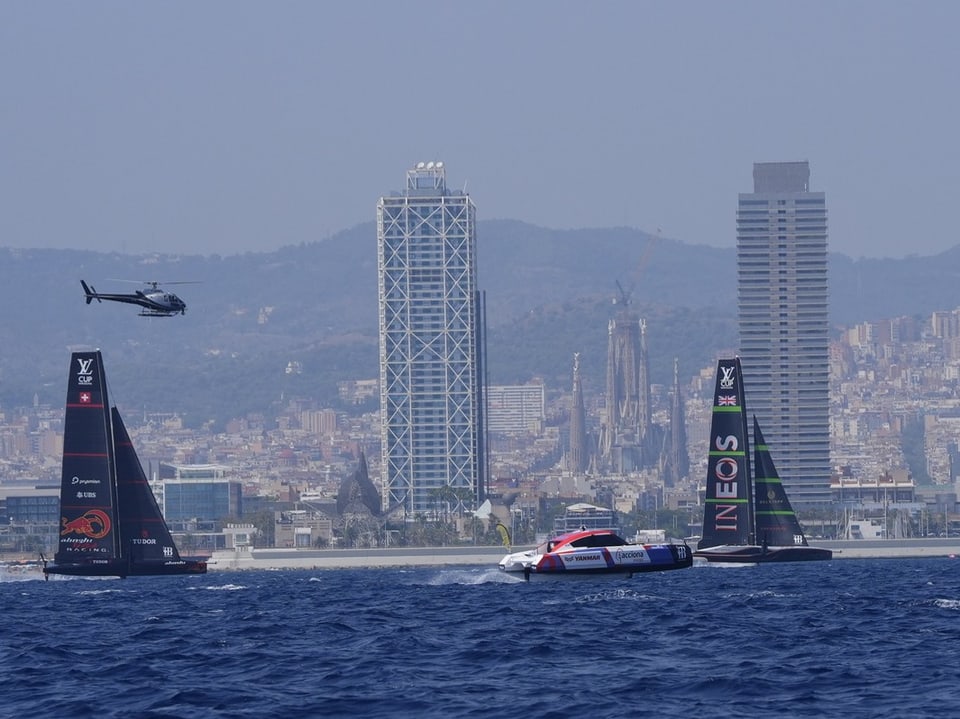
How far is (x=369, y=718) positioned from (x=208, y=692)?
4977mm

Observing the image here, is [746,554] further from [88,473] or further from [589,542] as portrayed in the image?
[88,473]

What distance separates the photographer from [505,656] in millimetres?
49375

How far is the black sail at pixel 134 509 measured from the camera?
342ft

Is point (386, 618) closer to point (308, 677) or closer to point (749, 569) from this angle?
point (308, 677)

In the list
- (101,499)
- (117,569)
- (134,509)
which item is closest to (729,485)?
(134,509)

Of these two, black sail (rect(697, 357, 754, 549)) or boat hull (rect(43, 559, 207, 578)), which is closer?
boat hull (rect(43, 559, 207, 578))

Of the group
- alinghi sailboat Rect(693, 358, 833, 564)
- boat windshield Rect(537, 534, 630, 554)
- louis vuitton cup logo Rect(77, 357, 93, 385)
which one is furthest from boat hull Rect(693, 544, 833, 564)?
louis vuitton cup logo Rect(77, 357, 93, 385)

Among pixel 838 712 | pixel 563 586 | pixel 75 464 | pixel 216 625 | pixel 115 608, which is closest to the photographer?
pixel 838 712

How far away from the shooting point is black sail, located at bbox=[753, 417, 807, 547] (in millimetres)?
122438

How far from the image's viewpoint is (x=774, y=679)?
1721 inches

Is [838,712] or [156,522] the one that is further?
[156,522]

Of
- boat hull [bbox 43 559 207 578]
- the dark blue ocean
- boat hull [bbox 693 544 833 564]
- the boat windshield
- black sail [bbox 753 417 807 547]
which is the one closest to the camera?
the dark blue ocean

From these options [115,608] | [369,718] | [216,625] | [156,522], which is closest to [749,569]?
[156,522]

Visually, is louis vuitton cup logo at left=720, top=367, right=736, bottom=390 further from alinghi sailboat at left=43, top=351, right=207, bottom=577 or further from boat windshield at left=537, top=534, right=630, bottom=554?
boat windshield at left=537, top=534, right=630, bottom=554
